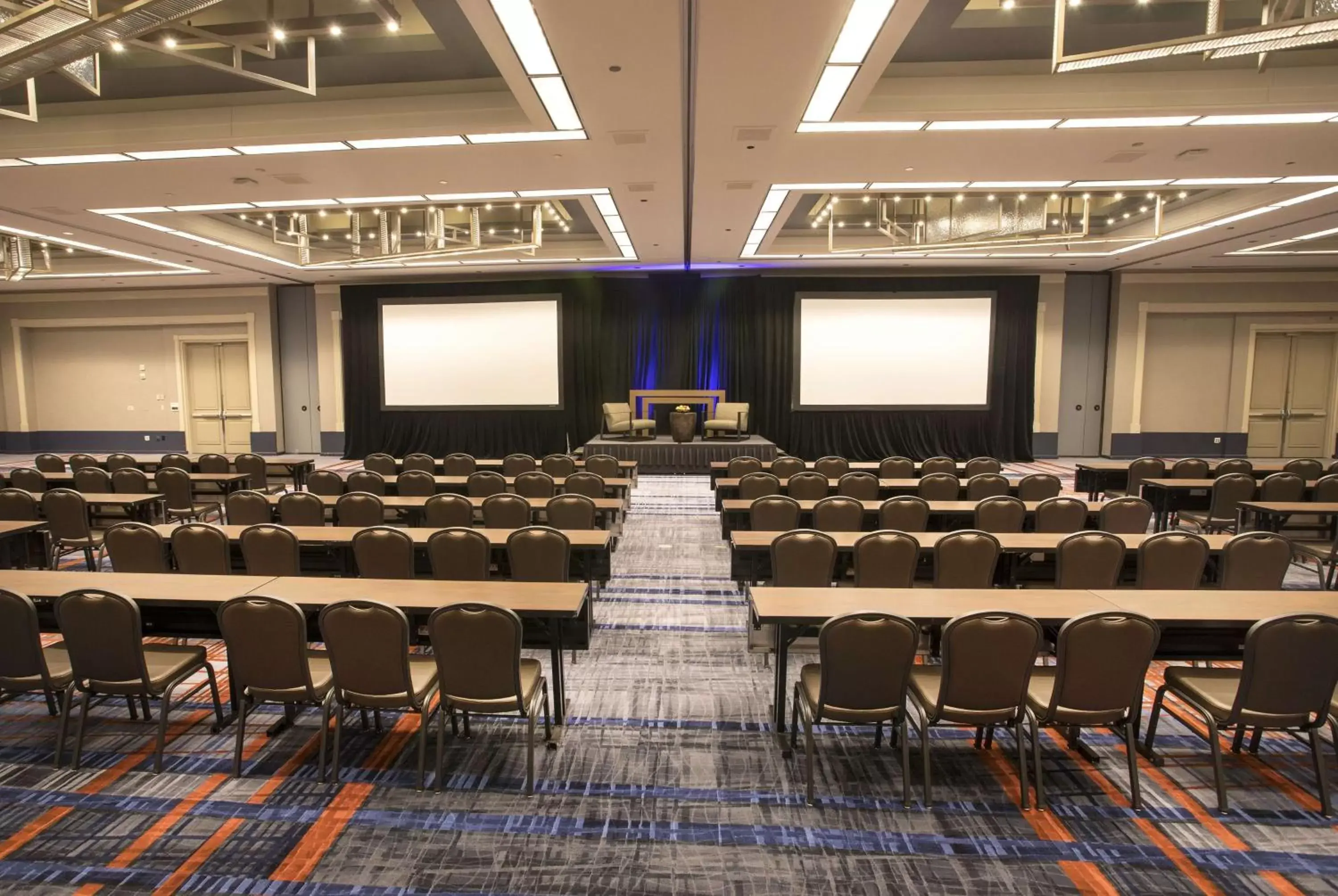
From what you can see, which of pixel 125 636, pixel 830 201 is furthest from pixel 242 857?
pixel 830 201

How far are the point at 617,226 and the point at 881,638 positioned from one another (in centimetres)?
865

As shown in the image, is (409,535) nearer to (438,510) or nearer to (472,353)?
(438,510)

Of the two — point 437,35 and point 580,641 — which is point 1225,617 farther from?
point 437,35

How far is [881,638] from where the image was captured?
2.83 meters

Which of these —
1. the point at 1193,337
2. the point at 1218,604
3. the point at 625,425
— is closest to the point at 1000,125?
the point at 1218,604

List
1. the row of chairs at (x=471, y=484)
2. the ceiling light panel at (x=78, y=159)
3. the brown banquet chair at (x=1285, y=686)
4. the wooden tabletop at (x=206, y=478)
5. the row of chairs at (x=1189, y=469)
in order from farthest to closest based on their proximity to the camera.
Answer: the wooden tabletop at (x=206, y=478) → the row of chairs at (x=1189, y=469) → the row of chairs at (x=471, y=484) → the ceiling light panel at (x=78, y=159) → the brown banquet chair at (x=1285, y=686)

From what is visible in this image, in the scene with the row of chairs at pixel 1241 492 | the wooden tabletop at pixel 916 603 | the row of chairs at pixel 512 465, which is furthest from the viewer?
the row of chairs at pixel 512 465

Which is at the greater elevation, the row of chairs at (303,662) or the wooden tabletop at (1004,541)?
the wooden tabletop at (1004,541)

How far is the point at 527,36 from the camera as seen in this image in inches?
169

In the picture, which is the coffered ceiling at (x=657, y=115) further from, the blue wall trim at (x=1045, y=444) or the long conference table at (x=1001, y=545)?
the blue wall trim at (x=1045, y=444)

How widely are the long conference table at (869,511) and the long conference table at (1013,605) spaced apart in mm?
2069

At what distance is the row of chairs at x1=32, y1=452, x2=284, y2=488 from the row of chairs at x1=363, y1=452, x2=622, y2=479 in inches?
53.8

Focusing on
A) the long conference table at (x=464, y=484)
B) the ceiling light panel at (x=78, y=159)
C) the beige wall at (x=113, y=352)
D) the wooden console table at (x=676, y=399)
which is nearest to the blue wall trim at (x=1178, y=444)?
the wooden console table at (x=676, y=399)

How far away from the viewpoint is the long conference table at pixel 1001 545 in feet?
14.8
